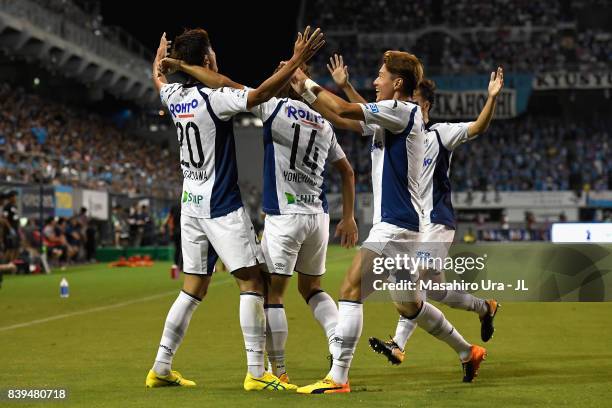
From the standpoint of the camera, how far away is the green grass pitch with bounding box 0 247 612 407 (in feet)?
20.7

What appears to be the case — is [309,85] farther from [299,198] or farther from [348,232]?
[348,232]

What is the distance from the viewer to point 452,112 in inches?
2119

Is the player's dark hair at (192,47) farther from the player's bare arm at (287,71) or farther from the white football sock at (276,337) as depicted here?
the white football sock at (276,337)

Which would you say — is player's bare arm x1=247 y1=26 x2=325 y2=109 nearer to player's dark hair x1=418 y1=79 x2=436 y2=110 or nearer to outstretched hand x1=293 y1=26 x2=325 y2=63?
outstretched hand x1=293 y1=26 x2=325 y2=63

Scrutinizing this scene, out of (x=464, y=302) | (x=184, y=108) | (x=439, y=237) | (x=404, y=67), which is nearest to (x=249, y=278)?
(x=184, y=108)

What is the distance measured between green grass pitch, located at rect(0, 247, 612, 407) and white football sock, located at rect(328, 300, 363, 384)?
18 centimetres

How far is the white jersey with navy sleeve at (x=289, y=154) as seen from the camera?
271 inches

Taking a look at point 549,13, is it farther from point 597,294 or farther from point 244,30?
point 597,294

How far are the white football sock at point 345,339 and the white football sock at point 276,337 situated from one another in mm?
602

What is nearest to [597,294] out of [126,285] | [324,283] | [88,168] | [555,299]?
[555,299]

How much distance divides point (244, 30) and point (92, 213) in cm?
2910

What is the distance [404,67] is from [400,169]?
0.72 m

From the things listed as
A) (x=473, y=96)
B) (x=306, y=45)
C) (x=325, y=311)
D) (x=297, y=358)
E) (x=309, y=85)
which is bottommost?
(x=297, y=358)

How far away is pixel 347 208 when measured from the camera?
737 cm
